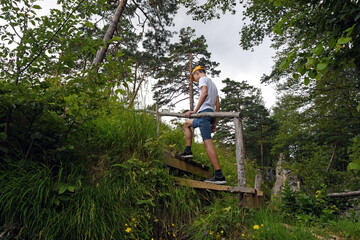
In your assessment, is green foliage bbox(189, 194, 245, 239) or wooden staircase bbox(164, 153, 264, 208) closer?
green foliage bbox(189, 194, 245, 239)

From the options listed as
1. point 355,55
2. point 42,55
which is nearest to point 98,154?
point 42,55

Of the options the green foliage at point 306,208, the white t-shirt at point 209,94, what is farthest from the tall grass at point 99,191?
the green foliage at point 306,208

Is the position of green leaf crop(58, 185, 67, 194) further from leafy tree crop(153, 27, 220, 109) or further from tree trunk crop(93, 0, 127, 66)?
leafy tree crop(153, 27, 220, 109)

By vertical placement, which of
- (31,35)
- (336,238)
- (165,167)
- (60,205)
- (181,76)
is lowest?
(336,238)

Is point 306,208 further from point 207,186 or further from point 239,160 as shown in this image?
point 207,186

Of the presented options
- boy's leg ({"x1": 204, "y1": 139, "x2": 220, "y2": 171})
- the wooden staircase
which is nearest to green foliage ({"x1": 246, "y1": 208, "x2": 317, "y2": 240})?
the wooden staircase

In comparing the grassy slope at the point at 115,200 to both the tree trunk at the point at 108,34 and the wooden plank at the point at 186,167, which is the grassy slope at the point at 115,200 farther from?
the tree trunk at the point at 108,34

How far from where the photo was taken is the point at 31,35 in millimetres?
2527

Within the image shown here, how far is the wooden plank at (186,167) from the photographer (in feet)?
13.8

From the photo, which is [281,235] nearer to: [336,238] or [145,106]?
[336,238]

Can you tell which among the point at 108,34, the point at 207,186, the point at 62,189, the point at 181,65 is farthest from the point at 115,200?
the point at 181,65

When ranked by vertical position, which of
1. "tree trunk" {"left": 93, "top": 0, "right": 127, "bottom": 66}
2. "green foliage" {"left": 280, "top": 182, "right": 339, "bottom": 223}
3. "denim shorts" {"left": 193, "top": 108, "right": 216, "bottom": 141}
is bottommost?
"green foliage" {"left": 280, "top": 182, "right": 339, "bottom": 223}

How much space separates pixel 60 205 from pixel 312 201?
432 cm

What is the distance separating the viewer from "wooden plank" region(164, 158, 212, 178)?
4.21 m
